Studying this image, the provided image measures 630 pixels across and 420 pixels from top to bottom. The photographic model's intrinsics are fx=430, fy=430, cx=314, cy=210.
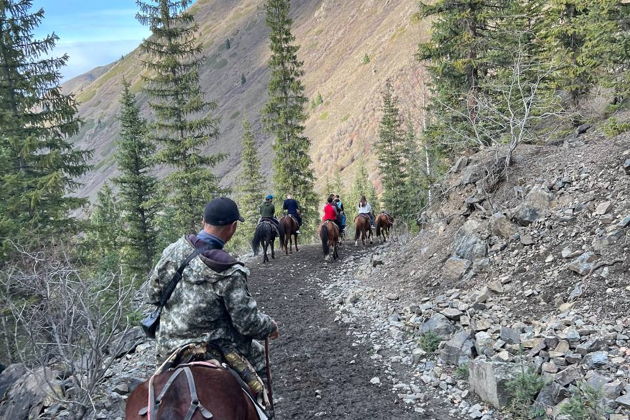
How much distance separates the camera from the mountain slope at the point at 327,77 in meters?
87.1

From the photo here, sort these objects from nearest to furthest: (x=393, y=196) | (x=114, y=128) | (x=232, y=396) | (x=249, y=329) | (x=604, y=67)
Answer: (x=232, y=396) → (x=249, y=329) → (x=604, y=67) → (x=393, y=196) → (x=114, y=128)

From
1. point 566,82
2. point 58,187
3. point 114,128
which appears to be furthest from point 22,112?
point 114,128

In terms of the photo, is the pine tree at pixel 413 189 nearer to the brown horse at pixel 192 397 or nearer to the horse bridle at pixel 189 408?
the brown horse at pixel 192 397

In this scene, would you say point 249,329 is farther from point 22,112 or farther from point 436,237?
point 22,112

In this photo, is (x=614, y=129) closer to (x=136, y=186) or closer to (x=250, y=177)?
(x=136, y=186)

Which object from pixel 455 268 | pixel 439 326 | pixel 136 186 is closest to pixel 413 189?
pixel 136 186

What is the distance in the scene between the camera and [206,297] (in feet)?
11.4

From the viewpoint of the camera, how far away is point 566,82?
15555mm

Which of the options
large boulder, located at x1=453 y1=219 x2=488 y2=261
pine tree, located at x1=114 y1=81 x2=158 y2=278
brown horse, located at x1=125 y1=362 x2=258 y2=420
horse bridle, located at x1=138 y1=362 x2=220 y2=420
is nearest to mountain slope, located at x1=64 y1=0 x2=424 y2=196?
pine tree, located at x1=114 y1=81 x2=158 y2=278

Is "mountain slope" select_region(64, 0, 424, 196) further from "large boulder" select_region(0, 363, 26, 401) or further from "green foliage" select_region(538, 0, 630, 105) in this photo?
"green foliage" select_region(538, 0, 630, 105)

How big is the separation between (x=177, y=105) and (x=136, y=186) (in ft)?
17.3

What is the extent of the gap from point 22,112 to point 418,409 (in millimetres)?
15903

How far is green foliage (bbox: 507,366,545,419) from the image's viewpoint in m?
4.98

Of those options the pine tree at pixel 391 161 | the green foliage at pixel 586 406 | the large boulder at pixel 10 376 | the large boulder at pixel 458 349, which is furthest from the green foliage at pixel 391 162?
the green foliage at pixel 586 406
